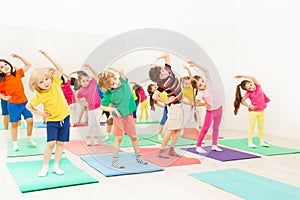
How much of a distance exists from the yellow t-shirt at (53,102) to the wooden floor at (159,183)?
549 millimetres

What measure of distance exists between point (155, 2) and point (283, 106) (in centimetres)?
Answer: 305

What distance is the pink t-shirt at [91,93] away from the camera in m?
3.93

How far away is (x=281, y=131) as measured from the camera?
4.96m

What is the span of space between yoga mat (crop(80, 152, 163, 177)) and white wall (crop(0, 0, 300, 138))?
9.16 feet

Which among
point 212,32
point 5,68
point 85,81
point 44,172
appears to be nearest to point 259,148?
point 85,81

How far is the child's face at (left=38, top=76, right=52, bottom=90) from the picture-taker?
2496 millimetres

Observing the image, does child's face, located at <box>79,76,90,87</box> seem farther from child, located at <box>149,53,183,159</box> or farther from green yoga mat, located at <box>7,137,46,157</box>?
child, located at <box>149,53,183,159</box>

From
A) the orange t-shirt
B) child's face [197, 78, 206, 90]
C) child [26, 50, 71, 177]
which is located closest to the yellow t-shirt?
child [26, 50, 71, 177]

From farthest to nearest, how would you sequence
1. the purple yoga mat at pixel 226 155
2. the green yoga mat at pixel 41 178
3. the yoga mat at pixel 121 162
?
the purple yoga mat at pixel 226 155 → the yoga mat at pixel 121 162 → the green yoga mat at pixel 41 178

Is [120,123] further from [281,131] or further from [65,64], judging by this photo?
[65,64]

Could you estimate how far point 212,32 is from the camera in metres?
5.96

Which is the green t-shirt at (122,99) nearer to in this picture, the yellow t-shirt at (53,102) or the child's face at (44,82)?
the yellow t-shirt at (53,102)

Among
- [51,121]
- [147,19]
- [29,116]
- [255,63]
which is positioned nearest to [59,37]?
[147,19]

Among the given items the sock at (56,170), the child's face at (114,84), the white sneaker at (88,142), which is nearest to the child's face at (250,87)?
the child's face at (114,84)
